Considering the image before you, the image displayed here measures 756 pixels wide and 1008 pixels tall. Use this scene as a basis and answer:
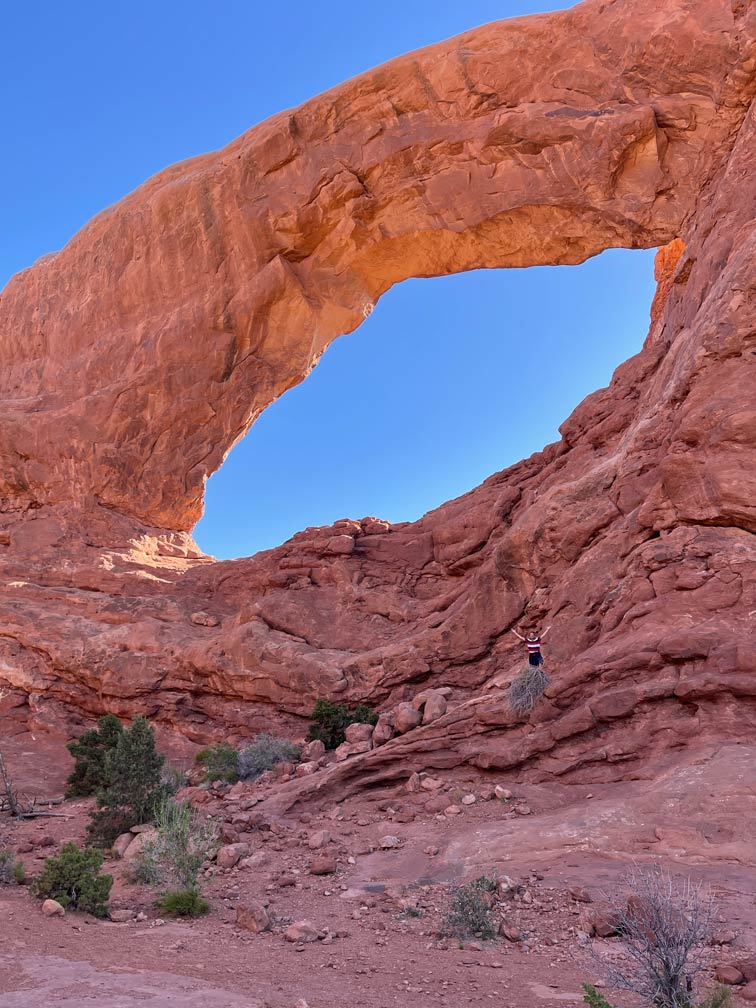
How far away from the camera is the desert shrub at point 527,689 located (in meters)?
12.3

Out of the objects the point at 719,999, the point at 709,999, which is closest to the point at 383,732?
the point at 709,999

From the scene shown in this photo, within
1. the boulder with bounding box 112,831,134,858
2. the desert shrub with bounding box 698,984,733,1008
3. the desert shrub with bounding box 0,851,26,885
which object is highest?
the desert shrub with bounding box 698,984,733,1008

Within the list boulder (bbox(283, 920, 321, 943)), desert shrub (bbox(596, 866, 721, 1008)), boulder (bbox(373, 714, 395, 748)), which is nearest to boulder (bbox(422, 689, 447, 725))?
boulder (bbox(373, 714, 395, 748))

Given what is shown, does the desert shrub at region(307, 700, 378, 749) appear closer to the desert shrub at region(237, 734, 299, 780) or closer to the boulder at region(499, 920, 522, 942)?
the desert shrub at region(237, 734, 299, 780)

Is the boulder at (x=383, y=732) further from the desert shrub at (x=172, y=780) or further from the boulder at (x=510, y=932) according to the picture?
the boulder at (x=510, y=932)

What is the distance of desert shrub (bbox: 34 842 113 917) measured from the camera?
828 centimetres

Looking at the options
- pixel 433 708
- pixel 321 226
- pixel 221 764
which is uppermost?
pixel 321 226

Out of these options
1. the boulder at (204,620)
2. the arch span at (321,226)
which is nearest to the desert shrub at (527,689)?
the boulder at (204,620)

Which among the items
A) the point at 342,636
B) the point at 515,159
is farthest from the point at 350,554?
the point at 515,159

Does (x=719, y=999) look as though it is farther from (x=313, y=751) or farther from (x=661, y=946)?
(x=313, y=751)

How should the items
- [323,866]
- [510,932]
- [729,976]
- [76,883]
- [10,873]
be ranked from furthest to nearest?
1. [323,866]
2. [10,873]
3. [76,883]
4. [510,932]
5. [729,976]

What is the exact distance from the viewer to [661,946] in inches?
209

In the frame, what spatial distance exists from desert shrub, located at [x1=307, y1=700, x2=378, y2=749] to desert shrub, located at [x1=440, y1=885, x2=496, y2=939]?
888cm

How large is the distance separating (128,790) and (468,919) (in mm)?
7289
